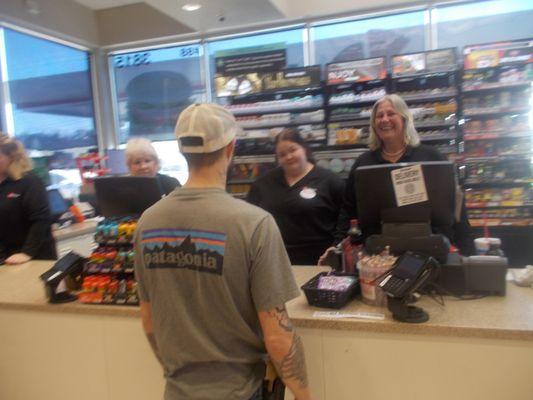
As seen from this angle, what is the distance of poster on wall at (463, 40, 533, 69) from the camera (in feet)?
14.6

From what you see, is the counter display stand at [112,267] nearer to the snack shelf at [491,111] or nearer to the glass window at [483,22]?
the snack shelf at [491,111]

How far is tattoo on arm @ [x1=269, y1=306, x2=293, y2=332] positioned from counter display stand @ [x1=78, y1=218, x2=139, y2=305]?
0.83m

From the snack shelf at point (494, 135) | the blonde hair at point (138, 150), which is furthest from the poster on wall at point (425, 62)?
the blonde hair at point (138, 150)

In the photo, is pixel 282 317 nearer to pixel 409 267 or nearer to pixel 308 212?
pixel 409 267

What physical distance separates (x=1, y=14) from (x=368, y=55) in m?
4.21

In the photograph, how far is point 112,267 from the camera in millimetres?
1884

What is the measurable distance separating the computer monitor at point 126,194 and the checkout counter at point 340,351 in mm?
425

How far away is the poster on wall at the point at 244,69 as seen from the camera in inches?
209

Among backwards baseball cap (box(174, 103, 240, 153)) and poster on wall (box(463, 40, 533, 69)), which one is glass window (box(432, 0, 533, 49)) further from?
backwards baseball cap (box(174, 103, 240, 153))

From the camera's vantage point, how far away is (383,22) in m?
5.49

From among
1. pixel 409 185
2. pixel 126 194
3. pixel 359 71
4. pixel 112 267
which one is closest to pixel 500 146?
pixel 359 71

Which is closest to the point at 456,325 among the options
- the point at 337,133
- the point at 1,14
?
the point at 337,133

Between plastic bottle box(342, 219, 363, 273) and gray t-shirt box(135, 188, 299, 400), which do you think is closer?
gray t-shirt box(135, 188, 299, 400)

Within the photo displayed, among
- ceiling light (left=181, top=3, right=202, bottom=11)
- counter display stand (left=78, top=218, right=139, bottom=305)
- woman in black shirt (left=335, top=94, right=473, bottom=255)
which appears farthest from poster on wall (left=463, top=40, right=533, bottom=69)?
counter display stand (left=78, top=218, right=139, bottom=305)
